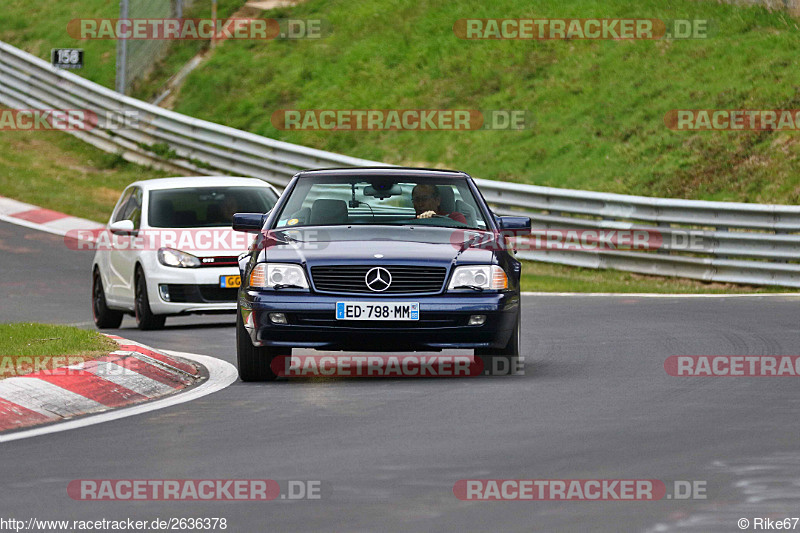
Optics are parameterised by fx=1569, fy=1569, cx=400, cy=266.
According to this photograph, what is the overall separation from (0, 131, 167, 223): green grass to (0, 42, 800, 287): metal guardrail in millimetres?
599

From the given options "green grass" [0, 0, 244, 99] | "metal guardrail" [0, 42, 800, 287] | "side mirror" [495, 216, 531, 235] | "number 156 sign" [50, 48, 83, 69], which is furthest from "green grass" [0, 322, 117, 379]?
"green grass" [0, 0, 244, 99]

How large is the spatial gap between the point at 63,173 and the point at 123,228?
14690mm

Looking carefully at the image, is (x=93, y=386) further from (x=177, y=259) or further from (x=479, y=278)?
(x=177, y=259)

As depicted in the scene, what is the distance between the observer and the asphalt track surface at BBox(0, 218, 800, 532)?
6.19m

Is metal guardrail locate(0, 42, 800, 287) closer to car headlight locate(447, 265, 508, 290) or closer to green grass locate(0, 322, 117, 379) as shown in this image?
car headlight locate(447, 265, 508, 290)

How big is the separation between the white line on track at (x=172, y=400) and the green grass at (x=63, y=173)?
14203 mm

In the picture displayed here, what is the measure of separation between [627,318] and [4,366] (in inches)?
Result: 285

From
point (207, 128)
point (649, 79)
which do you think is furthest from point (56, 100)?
point (649, 79)

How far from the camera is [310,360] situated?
12.2 m

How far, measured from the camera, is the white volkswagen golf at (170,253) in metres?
15.4

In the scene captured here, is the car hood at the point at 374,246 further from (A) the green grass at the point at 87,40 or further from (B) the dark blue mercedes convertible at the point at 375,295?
(A) the green grass at the point at 87,40

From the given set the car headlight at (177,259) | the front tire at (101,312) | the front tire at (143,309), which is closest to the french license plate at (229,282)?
the car headlight at (177,259)

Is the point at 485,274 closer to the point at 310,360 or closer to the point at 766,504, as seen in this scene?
the point at 310,360

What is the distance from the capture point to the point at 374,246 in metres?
10.5
